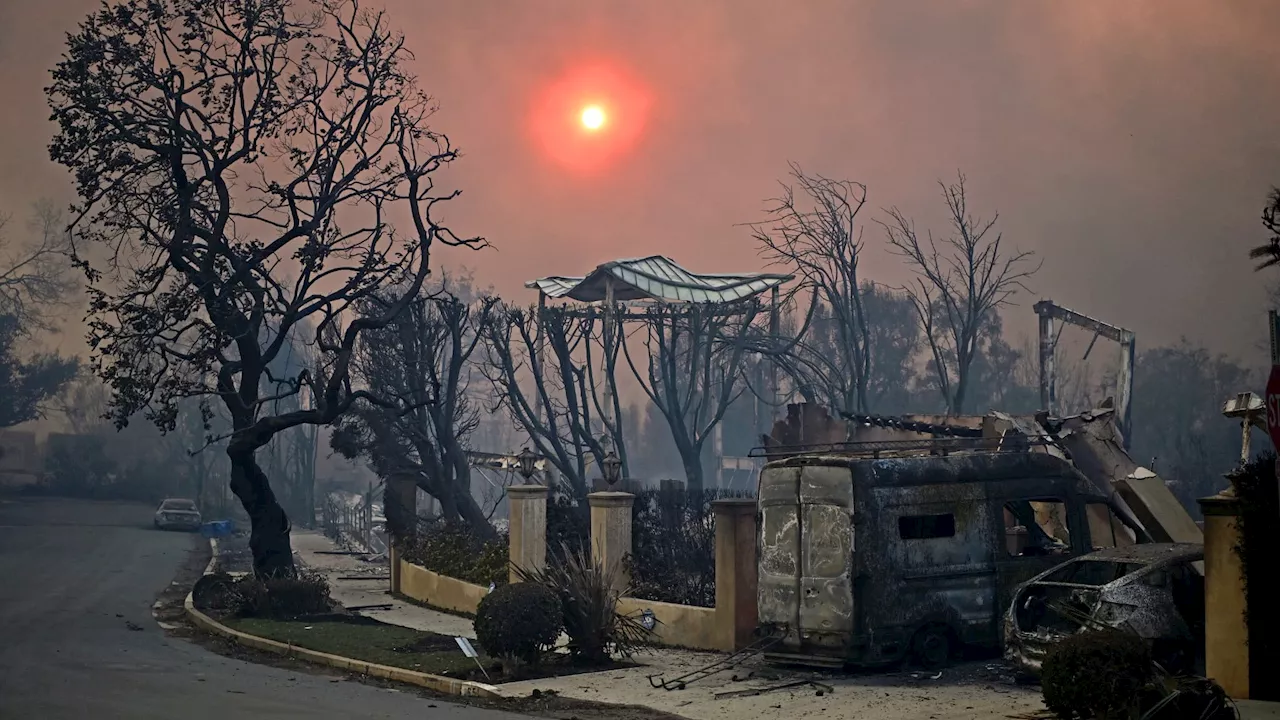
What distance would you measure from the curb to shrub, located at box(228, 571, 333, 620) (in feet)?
2.48

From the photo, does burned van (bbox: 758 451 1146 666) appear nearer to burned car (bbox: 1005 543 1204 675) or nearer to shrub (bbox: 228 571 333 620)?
burned car (bbox: 1005 543 1204 675)

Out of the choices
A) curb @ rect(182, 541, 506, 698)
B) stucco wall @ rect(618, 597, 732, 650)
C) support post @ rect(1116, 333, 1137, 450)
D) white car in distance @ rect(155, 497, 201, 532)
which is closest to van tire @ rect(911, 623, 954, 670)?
stucco wall @ rect(618, 597, 732, 650)

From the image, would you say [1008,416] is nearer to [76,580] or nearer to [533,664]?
[533,664]

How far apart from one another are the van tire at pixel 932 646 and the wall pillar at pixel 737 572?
276cm

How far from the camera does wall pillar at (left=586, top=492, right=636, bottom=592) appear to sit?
19562 mm

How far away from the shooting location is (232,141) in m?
25.9

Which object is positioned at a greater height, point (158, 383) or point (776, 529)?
point (158, 383)

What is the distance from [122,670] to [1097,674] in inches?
481

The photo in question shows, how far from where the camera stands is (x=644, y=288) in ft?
134

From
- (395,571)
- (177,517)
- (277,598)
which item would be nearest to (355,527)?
(177,517)

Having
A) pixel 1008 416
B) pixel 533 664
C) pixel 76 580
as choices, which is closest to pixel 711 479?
pixel 76 580

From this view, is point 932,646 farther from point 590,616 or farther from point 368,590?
point 368,590

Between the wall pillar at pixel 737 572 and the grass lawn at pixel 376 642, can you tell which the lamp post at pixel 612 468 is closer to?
the grass lawn at pixel 376 642

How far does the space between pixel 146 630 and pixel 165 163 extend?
10044 millimetres
